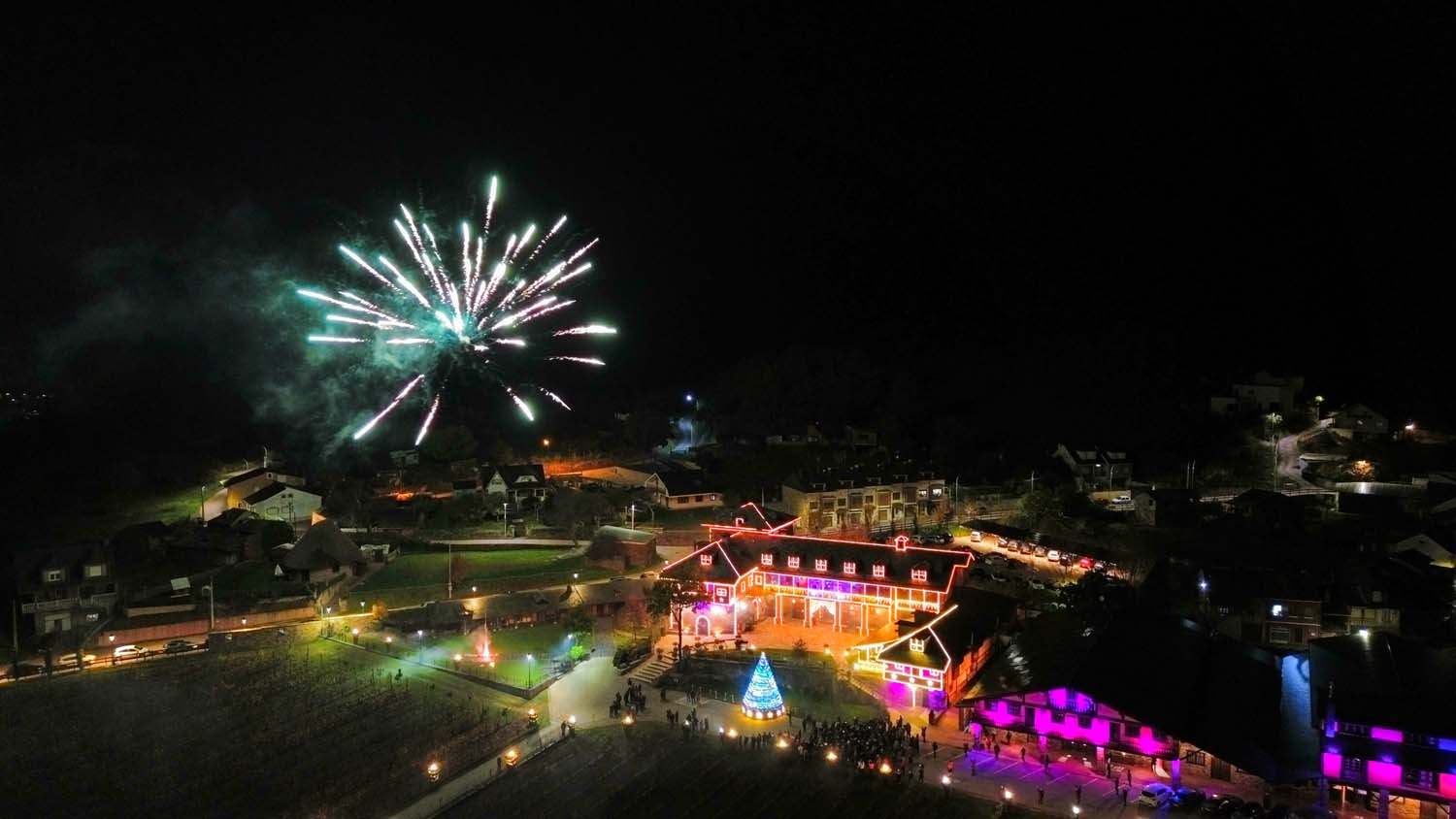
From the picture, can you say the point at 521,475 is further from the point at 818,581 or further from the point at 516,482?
the point at 818,581

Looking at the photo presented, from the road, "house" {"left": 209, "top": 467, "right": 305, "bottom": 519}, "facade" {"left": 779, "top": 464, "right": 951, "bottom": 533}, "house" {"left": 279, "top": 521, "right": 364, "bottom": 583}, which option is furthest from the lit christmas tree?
the road

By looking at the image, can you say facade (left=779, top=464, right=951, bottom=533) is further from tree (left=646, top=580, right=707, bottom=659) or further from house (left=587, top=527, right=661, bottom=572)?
tree (left=646, top=580, right=707, bottom=659)

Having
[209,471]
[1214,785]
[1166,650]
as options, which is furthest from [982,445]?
[209,471]

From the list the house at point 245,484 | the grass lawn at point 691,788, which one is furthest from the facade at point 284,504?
the grass lawn at point 691,788

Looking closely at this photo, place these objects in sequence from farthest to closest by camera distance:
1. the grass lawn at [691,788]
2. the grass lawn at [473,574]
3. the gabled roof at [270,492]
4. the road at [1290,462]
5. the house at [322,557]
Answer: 1. the road at [1290,462]
2. the gabled roof at [270,492]
3. the house at [322,557]
4. the grass lawn at [473,574]
5. the grass lawn at [691,788]

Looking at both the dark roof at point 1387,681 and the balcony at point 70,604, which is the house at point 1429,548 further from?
the balcony at point 70,604

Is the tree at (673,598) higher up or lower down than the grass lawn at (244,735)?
higher up

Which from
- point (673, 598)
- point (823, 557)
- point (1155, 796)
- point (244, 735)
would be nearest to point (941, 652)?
point (1155, 796)
